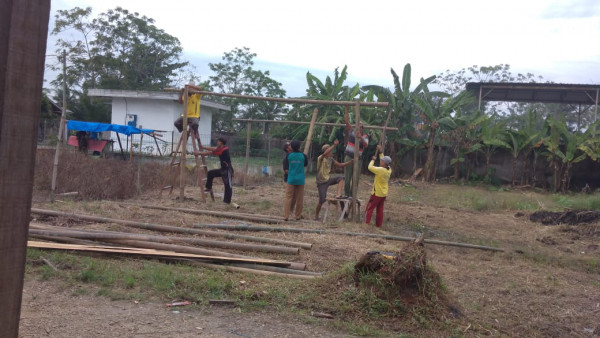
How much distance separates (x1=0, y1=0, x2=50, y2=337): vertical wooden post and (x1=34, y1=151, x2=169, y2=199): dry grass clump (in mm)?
10018

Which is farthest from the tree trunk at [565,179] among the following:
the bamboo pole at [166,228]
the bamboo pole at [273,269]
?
the bamboo pole at [273,269]

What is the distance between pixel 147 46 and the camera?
110ft

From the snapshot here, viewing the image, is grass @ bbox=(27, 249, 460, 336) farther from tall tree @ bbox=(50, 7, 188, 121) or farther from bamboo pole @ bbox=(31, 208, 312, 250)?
tall tree @ bbox=(50, 7, 188, 121)

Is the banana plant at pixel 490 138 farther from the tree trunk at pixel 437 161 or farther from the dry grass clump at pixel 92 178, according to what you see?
the dry grass clump at pixel 92 178

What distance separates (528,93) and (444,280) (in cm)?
2328

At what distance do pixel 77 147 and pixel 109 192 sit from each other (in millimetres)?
10306

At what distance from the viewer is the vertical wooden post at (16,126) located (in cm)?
186

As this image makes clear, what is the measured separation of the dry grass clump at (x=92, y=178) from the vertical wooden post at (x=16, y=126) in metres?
10.0

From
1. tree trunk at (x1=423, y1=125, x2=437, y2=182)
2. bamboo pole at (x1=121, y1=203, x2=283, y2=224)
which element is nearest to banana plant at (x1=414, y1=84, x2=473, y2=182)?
tree trunk at (x1=423, y1=125, x2=437, y2=182)

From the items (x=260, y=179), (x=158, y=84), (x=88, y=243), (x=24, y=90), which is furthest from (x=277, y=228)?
(x=158, y=84)

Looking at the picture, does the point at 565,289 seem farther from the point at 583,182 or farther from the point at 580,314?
the point at 583,182

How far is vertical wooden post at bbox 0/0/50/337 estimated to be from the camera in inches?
73.2

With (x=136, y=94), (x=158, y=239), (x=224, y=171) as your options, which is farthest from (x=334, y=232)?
(x=136, y=94)

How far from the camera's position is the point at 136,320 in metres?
4.56
